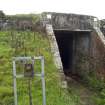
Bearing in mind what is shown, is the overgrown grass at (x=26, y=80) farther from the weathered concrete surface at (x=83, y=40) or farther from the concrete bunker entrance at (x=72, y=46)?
the concrete bunker entrance at (x=72, y=46)

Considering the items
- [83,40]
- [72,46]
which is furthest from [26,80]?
[72,46]

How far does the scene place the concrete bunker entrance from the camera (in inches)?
714

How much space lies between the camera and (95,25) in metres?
17.7

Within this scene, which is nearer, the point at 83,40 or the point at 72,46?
the point at 83,40

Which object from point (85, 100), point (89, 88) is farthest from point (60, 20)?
point (85, 100)

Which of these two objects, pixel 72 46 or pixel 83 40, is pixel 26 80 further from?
pixel 72 46

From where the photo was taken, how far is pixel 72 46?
1903 cm

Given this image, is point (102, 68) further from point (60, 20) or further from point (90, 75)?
point (60, 20)

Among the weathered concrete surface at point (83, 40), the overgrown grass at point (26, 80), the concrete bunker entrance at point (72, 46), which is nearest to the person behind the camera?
the overgrown grass at point (26, 80)

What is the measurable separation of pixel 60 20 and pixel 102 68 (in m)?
3.02

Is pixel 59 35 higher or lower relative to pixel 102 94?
higher

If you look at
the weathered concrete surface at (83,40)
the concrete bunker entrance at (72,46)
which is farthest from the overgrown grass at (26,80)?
the concrete bunker entrance at (72,46)

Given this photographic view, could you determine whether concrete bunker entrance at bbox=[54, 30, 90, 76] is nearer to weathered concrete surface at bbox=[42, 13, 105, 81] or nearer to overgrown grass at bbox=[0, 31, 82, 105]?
weathered concrete surface at bbox=[42, 13, 105, 81]

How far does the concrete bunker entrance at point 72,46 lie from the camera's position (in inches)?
714
